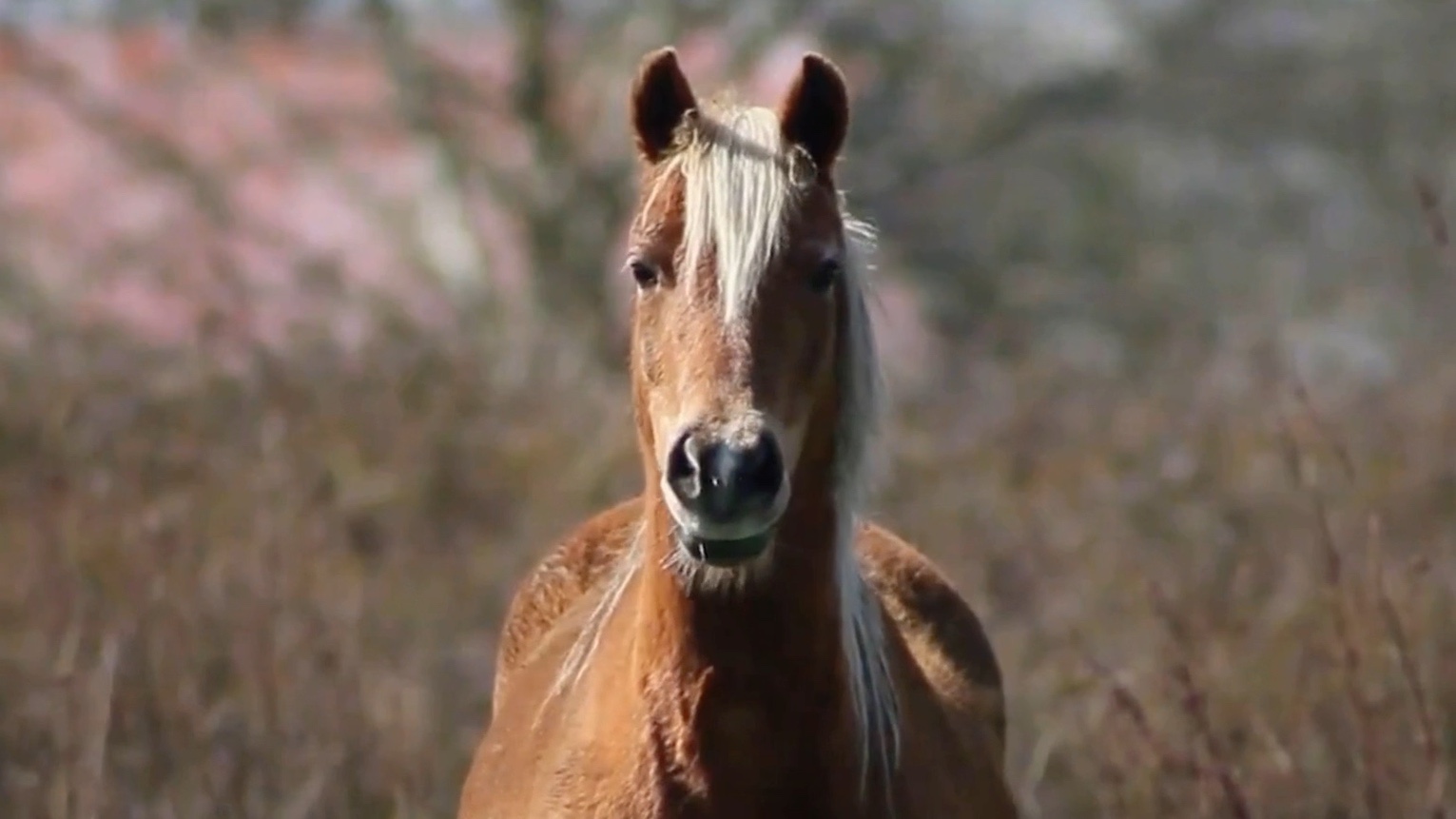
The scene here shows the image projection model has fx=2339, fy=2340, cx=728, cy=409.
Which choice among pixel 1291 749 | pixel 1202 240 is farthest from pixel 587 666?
pixel 1202 240

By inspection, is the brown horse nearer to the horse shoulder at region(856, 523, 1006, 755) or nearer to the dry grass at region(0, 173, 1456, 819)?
the horse shoulder at region(856, 523, 1006, 755)

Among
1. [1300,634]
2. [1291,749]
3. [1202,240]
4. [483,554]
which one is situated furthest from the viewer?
[1202,240]

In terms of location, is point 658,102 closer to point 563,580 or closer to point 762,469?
point 762,469

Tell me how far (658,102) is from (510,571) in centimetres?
656

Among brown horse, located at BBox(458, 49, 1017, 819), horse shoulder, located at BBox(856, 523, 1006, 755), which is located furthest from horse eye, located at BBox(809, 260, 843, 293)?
horse shoulder, located at BBox(856, 523, 1006, 755)

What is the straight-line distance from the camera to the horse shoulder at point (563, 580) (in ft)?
18.0

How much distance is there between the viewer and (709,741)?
12.7 ft

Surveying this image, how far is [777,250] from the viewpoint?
375cm

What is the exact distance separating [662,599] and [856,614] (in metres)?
0.36

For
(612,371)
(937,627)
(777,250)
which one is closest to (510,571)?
(612,371)

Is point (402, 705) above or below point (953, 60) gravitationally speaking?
below

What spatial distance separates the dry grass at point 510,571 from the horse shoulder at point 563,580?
0.99 meters

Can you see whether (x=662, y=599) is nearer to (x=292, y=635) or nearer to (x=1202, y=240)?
(x=292, y=635)

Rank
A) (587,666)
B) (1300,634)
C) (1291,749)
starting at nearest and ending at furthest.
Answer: (587,666) < (1291,749) < (1300,634)
